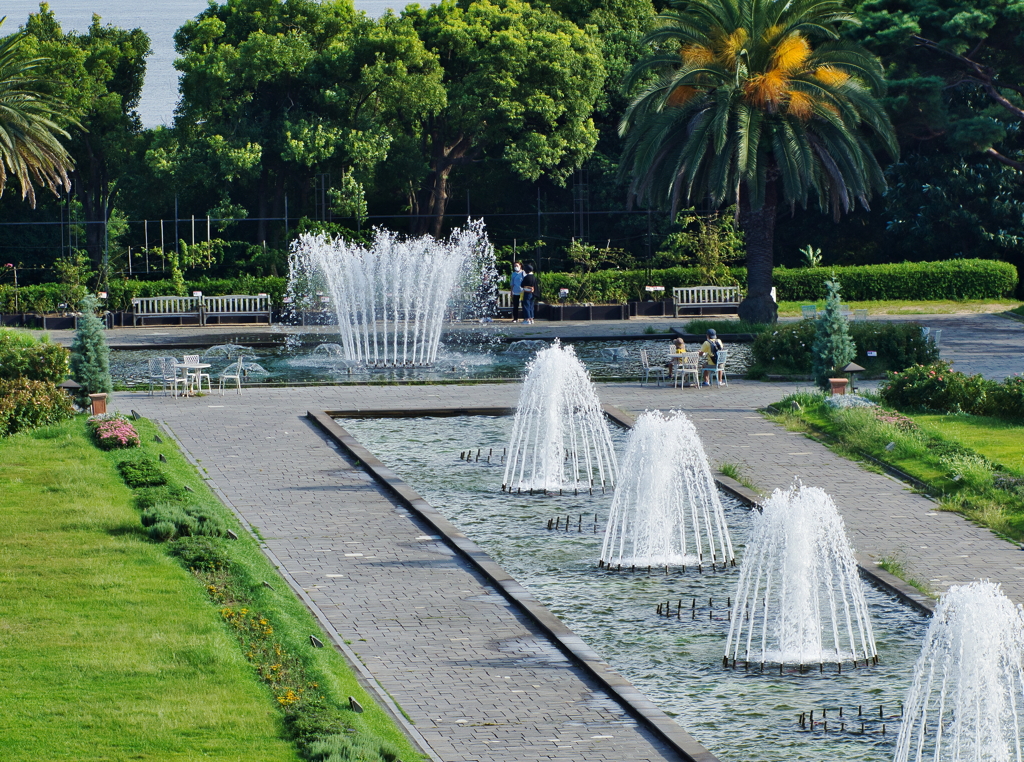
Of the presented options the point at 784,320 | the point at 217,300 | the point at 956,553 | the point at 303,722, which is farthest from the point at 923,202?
the point at 303,722

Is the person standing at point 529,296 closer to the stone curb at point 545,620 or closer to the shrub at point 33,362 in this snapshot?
the shrub at point 33,362

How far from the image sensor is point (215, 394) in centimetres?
2464

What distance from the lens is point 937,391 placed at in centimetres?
2183

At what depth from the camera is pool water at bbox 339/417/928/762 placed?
9328 millimetres

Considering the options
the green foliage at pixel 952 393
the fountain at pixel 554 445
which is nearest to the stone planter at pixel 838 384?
the green foliage at pixel 952 393

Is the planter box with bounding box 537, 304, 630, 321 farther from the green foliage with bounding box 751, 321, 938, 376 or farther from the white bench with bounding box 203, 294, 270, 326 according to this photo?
the green foliage with bounding box 751, 321, 938, 376

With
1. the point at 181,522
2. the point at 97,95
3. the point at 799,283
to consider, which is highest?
the point at 97,95

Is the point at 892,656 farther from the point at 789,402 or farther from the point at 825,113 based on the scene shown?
the point at 825,113

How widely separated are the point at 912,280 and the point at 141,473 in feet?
101

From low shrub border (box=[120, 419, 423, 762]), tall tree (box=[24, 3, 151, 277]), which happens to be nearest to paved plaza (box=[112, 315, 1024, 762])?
low shrub border (box=[120, 419, 423, 762])

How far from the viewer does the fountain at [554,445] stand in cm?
1723

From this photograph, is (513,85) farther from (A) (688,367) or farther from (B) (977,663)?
(B) (977,663)

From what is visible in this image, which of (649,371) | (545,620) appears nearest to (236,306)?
(649,371)

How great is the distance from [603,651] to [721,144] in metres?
22.6
